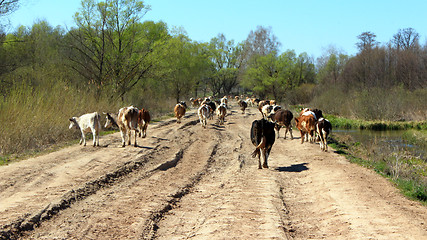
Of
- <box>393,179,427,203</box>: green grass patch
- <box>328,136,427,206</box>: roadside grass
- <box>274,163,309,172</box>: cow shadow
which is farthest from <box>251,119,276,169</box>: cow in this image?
<box>393,179,427,203</box>: green grass patch

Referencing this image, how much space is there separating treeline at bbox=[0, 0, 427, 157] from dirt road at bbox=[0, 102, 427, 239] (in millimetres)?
4531

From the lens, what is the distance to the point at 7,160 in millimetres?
11891

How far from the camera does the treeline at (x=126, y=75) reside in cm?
1720

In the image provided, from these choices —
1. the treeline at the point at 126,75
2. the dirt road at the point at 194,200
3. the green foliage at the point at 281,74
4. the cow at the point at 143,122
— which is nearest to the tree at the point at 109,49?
the treeline at the point at 126,75

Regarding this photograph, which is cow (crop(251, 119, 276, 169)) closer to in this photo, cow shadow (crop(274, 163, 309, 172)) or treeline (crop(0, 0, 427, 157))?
cow shadow (crop(274, 163, 309, 172))

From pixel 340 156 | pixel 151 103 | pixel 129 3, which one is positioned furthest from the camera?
pixel 151 103

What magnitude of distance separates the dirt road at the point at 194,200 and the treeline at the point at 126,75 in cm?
453

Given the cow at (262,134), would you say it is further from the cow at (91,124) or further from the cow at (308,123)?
the cow at (91,124)

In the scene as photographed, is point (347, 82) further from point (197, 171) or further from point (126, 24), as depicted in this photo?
point (197, 171)

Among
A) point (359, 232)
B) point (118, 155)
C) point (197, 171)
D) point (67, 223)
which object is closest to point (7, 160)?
point (118, 155)

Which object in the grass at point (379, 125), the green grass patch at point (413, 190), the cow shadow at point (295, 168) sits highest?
the green grass patch at point (413, 190)

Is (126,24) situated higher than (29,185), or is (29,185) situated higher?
(126,24)

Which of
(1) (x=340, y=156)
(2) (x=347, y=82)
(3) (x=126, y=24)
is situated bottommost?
(1) (x=340, y=156)

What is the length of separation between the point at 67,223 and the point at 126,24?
26.9 meters
